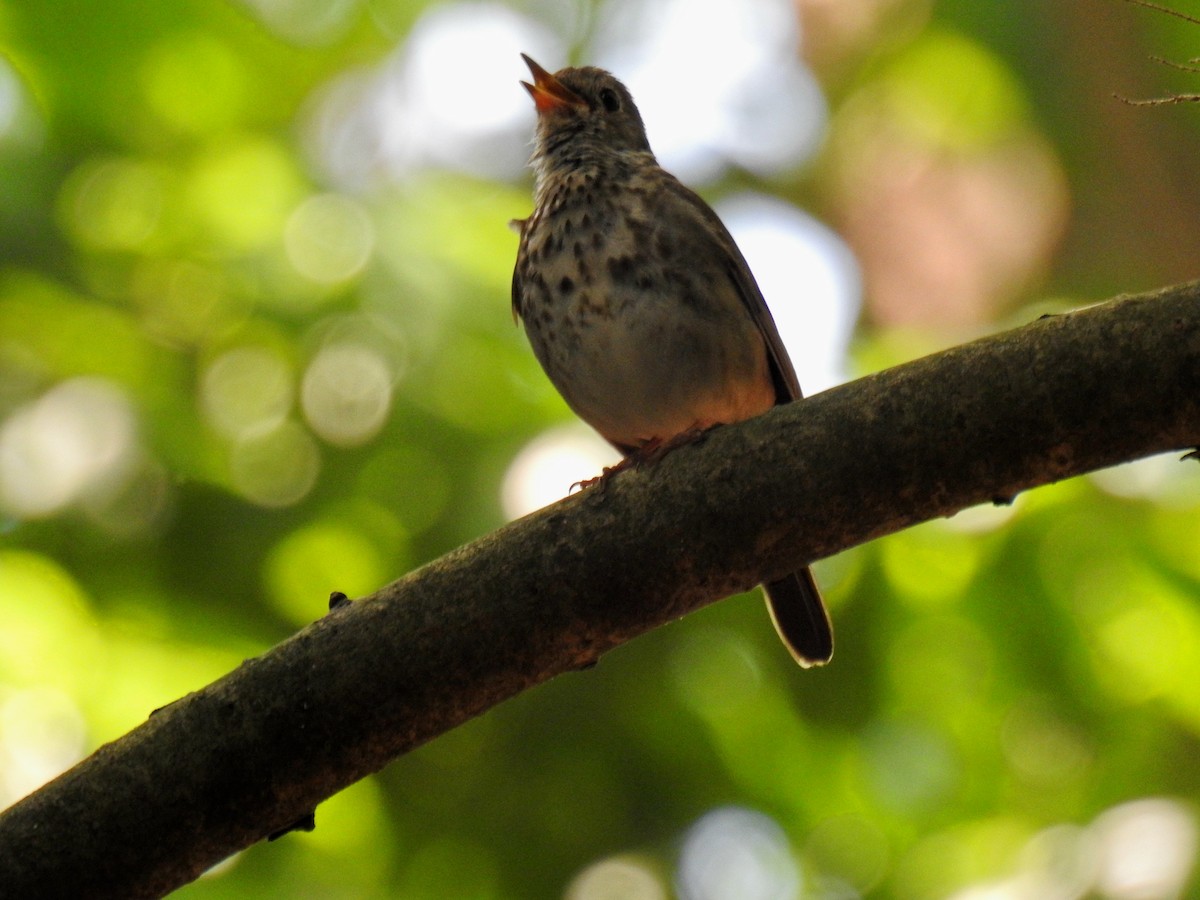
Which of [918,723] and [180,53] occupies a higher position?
[180,53]

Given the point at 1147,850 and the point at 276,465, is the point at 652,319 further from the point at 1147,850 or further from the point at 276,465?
the point at 1147,850

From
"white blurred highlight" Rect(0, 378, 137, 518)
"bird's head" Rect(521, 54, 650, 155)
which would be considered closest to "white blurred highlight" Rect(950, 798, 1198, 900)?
"bird's head" Rect(521, 54, 650, 155)

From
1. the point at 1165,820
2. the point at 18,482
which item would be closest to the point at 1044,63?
the point at 1165,820

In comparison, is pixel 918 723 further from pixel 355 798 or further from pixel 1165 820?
pixel 355 798

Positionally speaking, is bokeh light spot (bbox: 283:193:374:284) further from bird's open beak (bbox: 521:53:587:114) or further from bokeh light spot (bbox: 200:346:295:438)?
bird's open beak (bbox: 521:53:587:114)

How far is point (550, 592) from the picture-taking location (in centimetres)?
262

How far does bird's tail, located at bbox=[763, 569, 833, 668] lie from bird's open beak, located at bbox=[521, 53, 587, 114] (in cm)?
217

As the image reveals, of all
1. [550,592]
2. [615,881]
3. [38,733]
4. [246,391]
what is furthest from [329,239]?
[550,592]

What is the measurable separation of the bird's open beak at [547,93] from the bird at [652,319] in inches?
30.5

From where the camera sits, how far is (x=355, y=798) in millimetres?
4758

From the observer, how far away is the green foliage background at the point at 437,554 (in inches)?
183

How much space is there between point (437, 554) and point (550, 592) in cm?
235

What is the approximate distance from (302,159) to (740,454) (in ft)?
12.6

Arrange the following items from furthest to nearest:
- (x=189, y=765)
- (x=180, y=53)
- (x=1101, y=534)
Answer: (x=180, y=53), (x=1101, y=534), (x=189, y=765)
